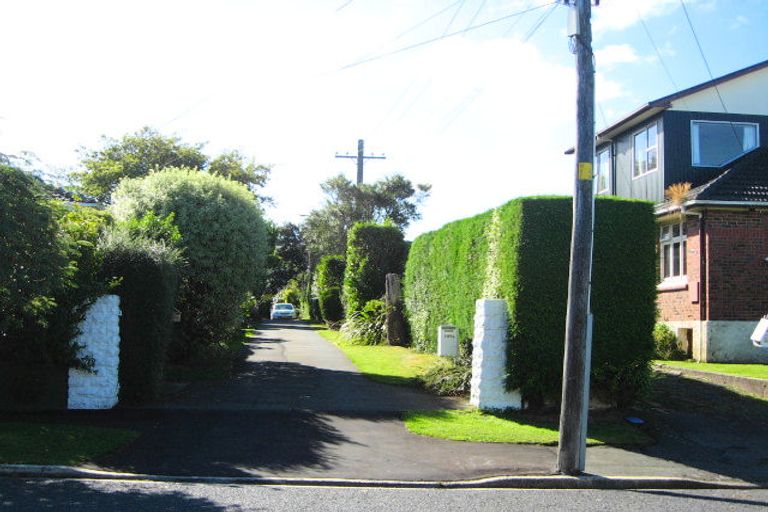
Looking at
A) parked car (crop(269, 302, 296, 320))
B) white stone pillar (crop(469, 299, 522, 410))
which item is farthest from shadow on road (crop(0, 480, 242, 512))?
parked car (crop(269, 302, 296, 320))

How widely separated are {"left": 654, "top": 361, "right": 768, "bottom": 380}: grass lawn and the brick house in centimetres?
75

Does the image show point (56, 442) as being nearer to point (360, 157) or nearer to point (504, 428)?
point (504, 428)

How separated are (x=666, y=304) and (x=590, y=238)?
11.7 meters

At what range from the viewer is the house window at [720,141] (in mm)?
19484

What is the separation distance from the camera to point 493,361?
10.9m

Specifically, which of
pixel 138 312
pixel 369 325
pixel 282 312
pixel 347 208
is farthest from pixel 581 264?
pixel 282 312

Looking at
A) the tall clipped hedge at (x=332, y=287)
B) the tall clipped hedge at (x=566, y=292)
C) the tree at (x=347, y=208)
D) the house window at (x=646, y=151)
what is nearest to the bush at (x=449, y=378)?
the tall clipped hedge at (x=566, y=292)

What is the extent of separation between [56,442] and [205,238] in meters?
6.37

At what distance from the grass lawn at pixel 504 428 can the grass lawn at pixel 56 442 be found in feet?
12.5

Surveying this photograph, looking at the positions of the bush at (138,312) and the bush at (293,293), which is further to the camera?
the bush at (293,293)

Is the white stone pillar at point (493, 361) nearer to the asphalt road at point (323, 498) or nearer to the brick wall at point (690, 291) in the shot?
the asphalt road at point (323, 498)

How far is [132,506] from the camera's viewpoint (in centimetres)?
615

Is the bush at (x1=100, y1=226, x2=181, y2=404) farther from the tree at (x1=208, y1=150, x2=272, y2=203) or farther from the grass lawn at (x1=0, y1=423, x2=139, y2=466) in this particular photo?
the tree at (x1=208, y1=150, x2=272, y2=203)

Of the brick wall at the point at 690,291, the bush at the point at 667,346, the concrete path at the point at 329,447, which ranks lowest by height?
the concrete path at the point at 329,447
